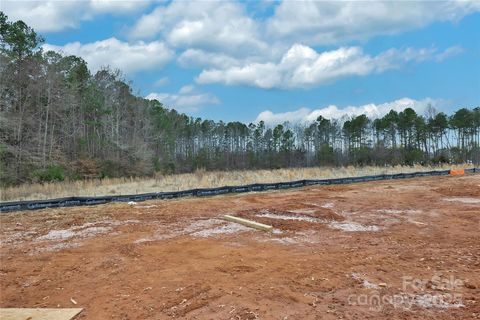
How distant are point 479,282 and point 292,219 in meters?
5.63

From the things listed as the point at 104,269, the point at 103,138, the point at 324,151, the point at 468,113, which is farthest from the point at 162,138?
the point at 104,269

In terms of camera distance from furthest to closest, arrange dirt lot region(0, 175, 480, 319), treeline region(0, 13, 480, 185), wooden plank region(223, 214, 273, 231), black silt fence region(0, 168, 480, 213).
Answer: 1. treeline region(0, 13, 480, 185)
2. black silt fence region(0, 168, 480, 213)
3. wooden plank region(223, 214, 273, 231)
4. dirt lot region(0, 175, 480, 319)

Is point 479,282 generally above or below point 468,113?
below

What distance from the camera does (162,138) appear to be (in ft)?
181

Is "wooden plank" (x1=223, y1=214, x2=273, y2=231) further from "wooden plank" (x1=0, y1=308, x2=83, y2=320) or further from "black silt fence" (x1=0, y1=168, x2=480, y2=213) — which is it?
"black silt fence" (x1=0, y1=168, x2=480, y2=213)

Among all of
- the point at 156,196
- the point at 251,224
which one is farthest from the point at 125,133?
the point at 251,224

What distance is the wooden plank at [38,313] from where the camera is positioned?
15.0 feet

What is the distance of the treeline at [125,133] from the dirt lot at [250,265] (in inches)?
793

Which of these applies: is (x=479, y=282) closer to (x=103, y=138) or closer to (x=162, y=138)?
(x=103, y=138)

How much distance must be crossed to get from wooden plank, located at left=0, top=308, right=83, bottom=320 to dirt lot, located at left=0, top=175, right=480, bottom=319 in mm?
A: 185

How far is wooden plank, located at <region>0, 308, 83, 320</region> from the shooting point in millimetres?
4574

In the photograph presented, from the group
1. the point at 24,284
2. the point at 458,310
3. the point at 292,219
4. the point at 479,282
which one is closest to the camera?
the point at 458,310

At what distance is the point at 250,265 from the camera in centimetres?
628

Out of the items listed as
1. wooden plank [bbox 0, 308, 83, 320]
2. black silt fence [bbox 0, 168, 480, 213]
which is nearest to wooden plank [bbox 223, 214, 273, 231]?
wooden plank [bbox 0, 308, 83, 320]
